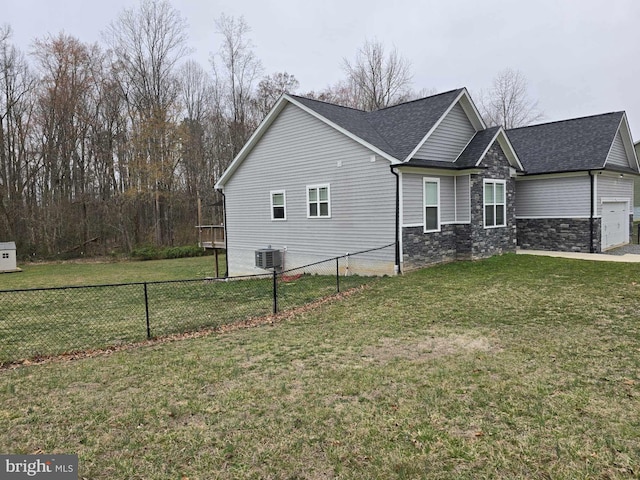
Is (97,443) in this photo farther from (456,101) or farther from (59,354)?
(456,101)

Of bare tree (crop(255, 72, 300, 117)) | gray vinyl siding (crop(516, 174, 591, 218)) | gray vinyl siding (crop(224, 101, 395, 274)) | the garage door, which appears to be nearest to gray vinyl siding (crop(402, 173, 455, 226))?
gray vinyl siding (crop(224, 101, 395, 274))

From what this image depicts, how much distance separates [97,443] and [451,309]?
6214 mm

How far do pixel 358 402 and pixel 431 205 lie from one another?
9.67 m

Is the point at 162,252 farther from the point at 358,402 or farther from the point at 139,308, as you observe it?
the point at 358,402

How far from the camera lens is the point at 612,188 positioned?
16.6 meters

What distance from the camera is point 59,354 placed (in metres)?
6.41

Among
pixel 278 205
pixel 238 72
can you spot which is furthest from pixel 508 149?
pixel 238 72

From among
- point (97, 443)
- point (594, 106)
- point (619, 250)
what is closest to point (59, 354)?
point (97, 443)

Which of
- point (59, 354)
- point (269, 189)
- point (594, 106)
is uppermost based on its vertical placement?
point (594, 106)

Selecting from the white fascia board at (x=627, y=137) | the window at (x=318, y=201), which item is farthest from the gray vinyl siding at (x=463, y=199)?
the white fascia board at (x=627, y=137)

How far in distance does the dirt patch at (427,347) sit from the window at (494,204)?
8956 mm

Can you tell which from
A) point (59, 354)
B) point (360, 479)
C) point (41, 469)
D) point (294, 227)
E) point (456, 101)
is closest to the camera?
point (360, 479)

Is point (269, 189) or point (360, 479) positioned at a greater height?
point (269, 189)

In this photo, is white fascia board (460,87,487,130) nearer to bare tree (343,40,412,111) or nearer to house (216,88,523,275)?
house (216,88,523,275)
